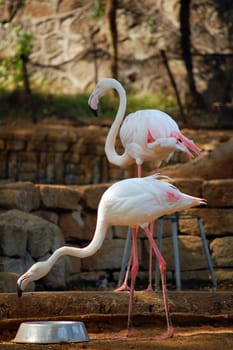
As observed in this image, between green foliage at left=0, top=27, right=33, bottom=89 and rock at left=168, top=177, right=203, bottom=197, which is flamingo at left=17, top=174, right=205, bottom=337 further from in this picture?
green foliage at left=0, top=27, right=33, bottom=89

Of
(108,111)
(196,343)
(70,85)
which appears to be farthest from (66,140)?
(196,343)

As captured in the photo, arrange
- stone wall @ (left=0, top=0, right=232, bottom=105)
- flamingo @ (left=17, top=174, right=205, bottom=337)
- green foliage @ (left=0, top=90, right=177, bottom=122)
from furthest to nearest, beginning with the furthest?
stone wall @ (left=0, top=0, right=232, bottom=105) < green foliage @ (left=0, top=90, right=177, bottom=122) < flamingo @ (left=17, top=174, right=205, bottom=337)

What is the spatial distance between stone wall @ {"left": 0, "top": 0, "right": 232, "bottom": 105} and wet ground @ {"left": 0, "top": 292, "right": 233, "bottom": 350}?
1261 centimetres

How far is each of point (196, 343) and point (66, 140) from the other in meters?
9.87

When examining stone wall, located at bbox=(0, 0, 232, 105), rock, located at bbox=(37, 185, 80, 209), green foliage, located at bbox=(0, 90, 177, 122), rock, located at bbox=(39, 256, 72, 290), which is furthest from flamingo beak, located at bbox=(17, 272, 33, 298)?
stone wall, located at bbox=(0, 0, 232, 105)

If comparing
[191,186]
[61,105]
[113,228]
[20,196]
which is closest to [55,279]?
[20,196]

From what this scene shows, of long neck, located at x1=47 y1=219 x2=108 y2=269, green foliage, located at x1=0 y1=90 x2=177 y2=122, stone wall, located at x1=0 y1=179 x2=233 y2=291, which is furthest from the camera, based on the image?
green foliage, located at x1=0 y1=90 x2=177 y2=122

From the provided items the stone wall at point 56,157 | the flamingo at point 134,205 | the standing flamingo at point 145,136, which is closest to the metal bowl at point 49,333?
the flamingo at point 134,205

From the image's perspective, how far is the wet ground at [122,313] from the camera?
24.2 ft

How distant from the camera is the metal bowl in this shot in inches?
263

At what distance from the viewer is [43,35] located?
2189 cm

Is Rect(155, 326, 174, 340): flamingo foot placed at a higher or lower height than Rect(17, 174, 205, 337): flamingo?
lower

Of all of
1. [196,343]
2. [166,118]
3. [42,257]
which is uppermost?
[166,118]

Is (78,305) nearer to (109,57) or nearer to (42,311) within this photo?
(42,311)
